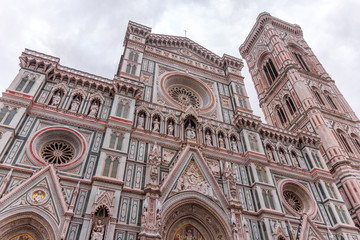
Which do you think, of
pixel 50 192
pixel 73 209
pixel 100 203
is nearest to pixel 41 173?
pixel 50 192

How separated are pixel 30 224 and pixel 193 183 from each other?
23.0ft

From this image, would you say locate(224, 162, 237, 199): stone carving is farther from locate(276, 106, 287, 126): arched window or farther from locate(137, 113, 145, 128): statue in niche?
locate(276, 106, 287, 126): arched window

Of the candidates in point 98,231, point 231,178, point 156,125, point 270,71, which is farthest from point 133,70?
point 270,71

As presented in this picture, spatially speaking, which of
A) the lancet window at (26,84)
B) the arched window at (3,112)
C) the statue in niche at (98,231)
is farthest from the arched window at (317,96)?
the arched window at (3,112)

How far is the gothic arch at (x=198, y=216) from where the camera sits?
12148 mm

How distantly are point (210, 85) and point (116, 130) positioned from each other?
30.5 feet

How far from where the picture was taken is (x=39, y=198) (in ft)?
33.5

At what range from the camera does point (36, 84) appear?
13.6 m

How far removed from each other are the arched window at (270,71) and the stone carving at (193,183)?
2219cm

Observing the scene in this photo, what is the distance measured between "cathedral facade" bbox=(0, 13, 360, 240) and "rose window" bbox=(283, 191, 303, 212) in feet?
0.25

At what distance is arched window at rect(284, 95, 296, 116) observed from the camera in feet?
89.5

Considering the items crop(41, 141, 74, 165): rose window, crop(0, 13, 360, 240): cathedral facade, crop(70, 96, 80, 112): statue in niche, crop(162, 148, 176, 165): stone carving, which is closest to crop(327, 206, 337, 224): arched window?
crop(0, 13, 360, 240): cathedral facade

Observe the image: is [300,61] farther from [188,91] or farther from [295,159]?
[188,91]

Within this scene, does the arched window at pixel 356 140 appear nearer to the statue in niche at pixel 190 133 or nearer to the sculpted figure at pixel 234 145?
the sculpted figure at pixel 234 145
